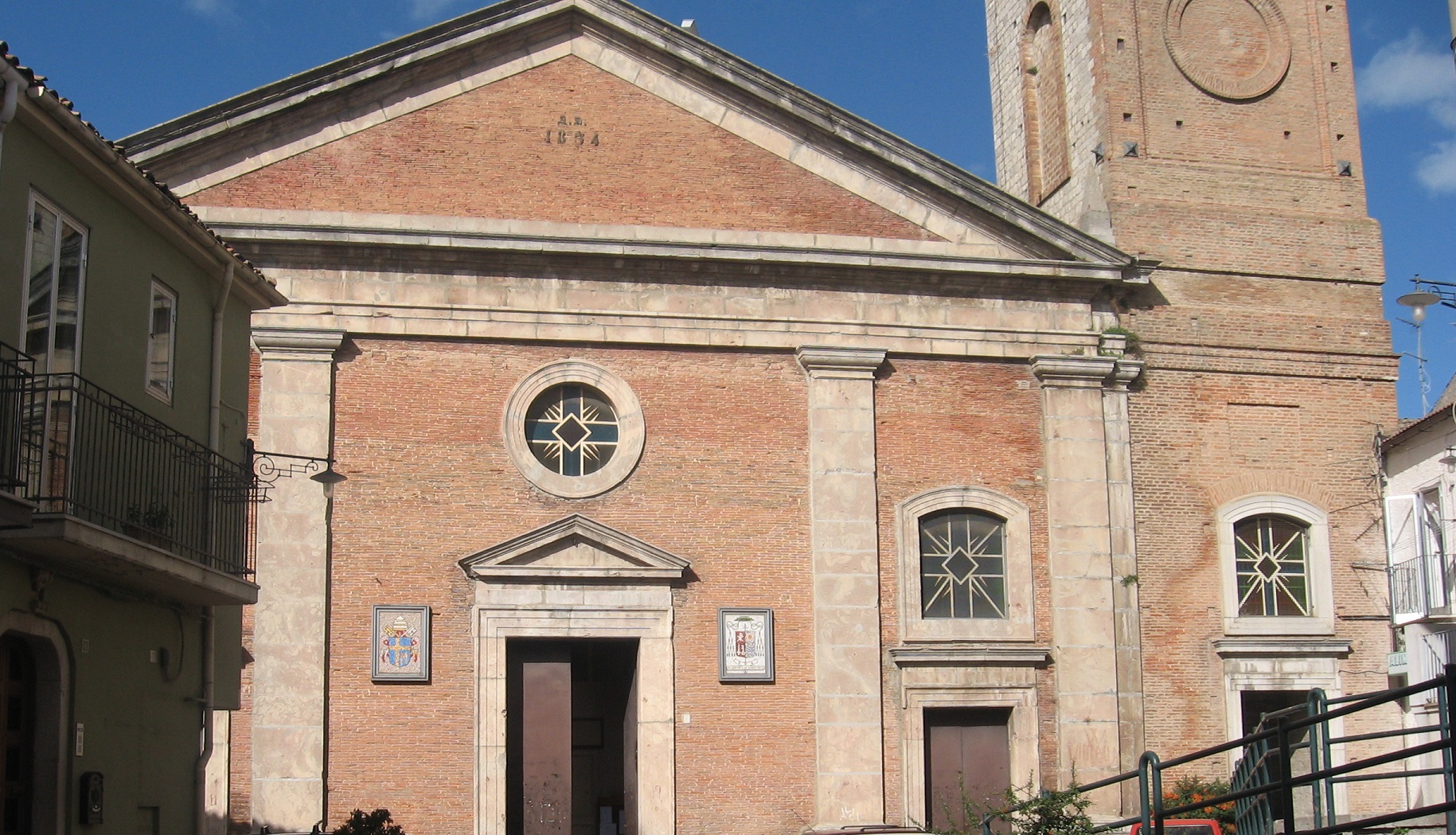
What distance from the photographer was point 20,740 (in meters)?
10.4

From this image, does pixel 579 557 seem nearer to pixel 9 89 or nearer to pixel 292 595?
pixel 292 595

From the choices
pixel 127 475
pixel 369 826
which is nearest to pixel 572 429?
pixel 369 826

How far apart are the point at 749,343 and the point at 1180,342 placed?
5359mm

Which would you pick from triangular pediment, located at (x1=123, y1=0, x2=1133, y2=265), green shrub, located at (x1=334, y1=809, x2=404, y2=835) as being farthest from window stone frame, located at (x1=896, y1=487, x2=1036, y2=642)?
green shrub, located at (x1=334, y1=809, x2=404, y2=835)

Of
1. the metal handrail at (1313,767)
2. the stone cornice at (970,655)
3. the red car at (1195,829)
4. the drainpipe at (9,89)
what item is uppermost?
the drainpipe at (9,89)

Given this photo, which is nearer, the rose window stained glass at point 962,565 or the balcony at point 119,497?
the balcony at point 119,497

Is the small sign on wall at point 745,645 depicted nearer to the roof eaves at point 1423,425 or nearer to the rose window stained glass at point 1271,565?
the rose window stained glass at point 1271,565

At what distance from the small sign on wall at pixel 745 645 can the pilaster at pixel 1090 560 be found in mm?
3381

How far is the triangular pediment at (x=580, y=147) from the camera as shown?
1848cm

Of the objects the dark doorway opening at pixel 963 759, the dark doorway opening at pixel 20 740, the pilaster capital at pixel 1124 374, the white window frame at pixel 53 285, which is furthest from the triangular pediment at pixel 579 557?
the dark doorway opening at pixel 20 740

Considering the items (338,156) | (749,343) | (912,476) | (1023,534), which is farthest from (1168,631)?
(338,156)

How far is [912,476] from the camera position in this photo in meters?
19.0

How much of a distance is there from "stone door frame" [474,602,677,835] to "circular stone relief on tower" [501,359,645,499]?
50.1 inches

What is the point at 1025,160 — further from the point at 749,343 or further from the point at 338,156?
the point at 338,156
